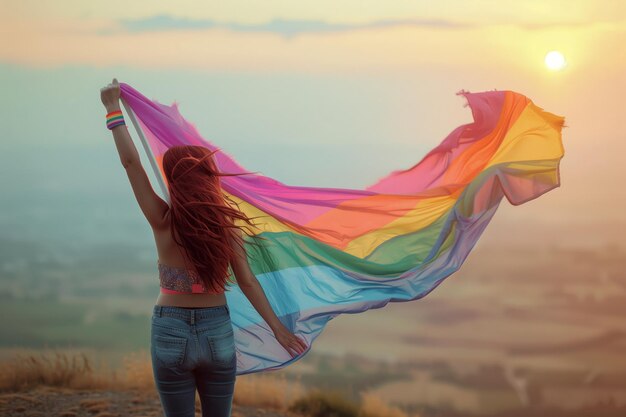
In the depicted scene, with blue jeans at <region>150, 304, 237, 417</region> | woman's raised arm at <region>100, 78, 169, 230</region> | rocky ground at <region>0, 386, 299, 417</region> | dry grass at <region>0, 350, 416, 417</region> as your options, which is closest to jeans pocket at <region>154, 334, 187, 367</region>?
blue jeans at <region>150, 304, 237, 417</region>

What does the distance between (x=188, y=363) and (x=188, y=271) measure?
0.95ft

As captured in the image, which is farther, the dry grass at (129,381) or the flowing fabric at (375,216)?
the dry grass at (129,381)

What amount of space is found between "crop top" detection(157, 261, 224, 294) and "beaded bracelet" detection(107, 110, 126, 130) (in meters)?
0.50

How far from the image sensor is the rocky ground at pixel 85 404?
17.0 feet

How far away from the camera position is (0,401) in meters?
5.41

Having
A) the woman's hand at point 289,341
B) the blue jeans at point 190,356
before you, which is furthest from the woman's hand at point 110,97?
the woman's hand at point 289,341

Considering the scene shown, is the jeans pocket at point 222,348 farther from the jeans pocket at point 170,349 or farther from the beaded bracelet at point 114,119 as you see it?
the beaded bracelet at point 114,119

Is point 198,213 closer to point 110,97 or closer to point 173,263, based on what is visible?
point 173,263

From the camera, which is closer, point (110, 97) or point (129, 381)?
point (110, 97)

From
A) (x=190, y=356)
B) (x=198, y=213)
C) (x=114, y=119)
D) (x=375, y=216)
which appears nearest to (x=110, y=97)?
(x=114, y=119)

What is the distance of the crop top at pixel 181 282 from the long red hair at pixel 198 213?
0.06 ft

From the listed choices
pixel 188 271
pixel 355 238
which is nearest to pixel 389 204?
pixel 355 238

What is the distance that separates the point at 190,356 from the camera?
107 inches

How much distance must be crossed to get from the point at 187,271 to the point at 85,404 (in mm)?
2889
